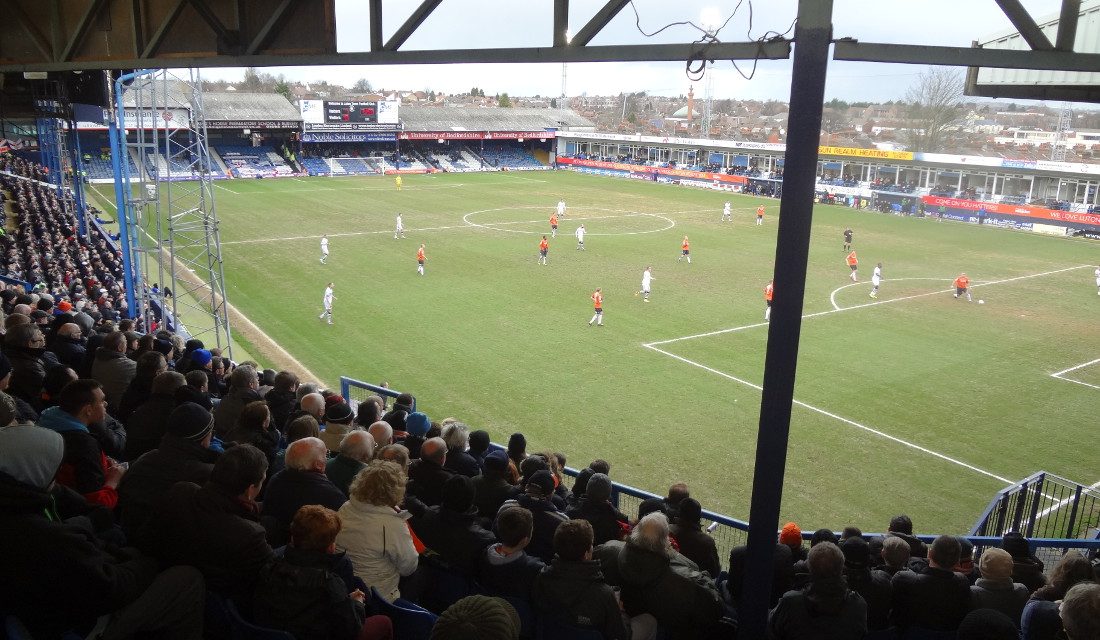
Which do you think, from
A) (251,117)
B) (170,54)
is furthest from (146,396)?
(251,117)

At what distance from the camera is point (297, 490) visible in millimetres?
4809

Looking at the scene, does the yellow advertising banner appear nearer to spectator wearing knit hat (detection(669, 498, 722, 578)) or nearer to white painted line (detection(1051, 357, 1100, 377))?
white painted line (detection(1051, 357, 1100, 377))

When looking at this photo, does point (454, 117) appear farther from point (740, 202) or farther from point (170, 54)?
point (170, 54)

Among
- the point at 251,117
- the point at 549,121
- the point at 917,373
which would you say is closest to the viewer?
the point at 917,373

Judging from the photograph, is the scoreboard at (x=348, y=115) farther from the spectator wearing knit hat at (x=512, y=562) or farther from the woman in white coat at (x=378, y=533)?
the spectator wearing knit hat at (x=512, y=562)

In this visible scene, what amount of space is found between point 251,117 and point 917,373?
59145 mm

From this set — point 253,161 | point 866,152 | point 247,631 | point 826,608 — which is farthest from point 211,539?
point 253,161

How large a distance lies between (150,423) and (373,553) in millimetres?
2847

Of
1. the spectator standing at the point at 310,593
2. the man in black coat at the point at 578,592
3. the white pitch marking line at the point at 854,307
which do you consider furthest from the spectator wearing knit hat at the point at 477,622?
the white pitch marking line at the point at 854,307

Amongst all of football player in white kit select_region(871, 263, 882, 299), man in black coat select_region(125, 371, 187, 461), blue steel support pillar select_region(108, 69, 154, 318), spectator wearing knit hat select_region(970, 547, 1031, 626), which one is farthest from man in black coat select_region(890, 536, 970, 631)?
football player in white kit select_region(871, 263, 882, 299)

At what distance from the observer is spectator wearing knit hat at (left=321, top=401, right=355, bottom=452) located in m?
6.95

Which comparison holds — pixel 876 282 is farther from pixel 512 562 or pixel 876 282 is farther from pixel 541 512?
pixel 512 562

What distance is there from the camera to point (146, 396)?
7.23 meters

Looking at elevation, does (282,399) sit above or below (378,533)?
below
